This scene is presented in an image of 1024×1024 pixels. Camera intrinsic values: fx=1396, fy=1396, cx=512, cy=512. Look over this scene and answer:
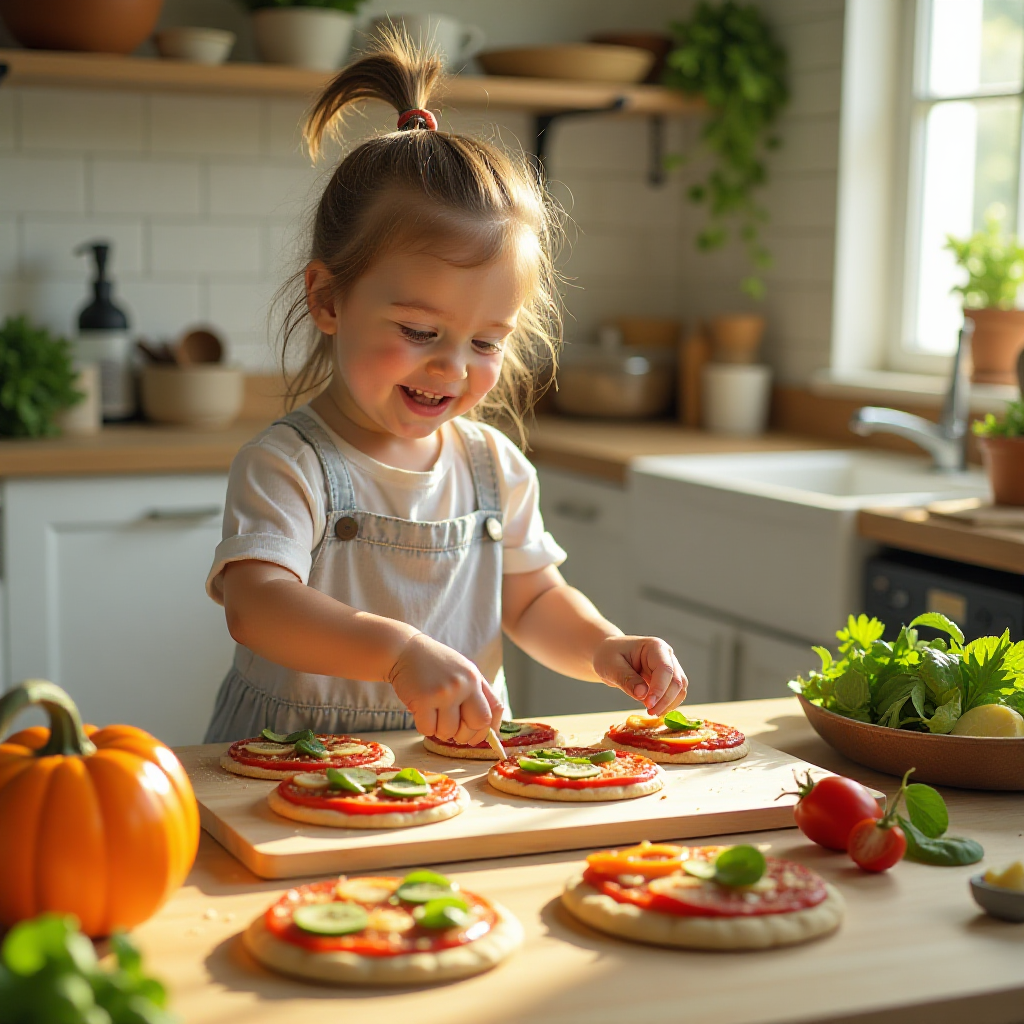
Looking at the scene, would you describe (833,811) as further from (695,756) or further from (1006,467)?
(1006,467)

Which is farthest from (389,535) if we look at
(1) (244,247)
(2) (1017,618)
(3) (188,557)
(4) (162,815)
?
(1) (244,247)

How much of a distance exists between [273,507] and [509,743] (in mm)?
372

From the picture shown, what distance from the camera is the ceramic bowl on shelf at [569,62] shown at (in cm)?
340

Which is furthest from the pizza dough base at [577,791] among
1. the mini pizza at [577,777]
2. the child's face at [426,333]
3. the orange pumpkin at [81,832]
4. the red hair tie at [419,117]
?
the red hair tie at [419,117]

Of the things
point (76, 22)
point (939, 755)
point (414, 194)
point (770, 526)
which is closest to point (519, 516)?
point (414, 194)

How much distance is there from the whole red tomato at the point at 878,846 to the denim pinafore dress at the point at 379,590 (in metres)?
0.65

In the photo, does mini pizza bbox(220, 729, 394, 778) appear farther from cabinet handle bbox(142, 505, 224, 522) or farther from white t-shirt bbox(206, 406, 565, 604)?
cabinet handle bbox(142, 505, 224, 522)

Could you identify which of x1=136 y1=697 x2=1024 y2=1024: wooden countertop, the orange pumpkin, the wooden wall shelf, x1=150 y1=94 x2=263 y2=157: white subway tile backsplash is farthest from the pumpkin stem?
x1=150 y1=94 x2=263 y2=157: white subway tile backsplash

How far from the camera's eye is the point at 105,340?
3.21m

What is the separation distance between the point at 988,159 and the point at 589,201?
1.11 m

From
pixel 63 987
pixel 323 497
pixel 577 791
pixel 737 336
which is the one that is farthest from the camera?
pixel 737 336

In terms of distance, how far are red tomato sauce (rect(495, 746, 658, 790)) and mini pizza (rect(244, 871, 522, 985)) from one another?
244 millimetres

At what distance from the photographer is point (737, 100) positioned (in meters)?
3.42

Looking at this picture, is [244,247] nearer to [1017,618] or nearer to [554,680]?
[554,680]
